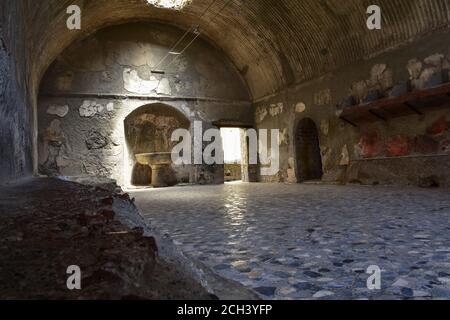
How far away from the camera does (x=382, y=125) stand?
304 inches

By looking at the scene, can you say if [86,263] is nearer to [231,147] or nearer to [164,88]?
Result: [164,88]

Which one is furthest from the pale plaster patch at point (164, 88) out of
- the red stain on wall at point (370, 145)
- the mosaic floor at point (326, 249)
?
the mosaic floor at point (326, 249)

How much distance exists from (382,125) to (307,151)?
3.23 m

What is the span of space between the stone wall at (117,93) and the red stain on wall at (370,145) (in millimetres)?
5166

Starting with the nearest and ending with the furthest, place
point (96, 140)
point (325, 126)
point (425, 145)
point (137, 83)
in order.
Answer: point (425, 145)
point (325, 126)
point (96, 140)
point (137, 83)

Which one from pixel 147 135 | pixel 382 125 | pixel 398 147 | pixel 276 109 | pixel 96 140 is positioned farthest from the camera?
pixel 147 135

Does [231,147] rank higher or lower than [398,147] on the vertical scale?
higher

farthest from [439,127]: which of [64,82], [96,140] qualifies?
[64,82]

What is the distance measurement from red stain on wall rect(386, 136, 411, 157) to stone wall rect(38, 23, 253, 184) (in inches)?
232

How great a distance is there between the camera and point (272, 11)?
945 centimetres

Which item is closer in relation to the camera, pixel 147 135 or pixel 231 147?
pixel 147 135

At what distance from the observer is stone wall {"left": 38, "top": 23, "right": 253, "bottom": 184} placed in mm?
10680

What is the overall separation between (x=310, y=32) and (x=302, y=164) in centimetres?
367
